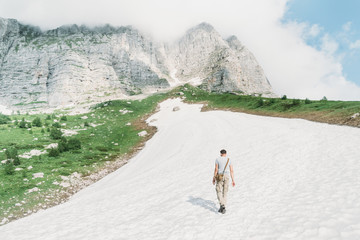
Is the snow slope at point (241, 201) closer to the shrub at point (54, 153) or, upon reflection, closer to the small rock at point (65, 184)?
the small rock at point (65, 184)

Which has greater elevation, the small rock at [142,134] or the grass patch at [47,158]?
the small rock at [142,134]

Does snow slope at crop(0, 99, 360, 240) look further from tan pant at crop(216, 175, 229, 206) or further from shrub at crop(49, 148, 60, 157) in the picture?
shrub at crop(49, 148, 60, 157)

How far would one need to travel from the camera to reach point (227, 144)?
2973 centimetres

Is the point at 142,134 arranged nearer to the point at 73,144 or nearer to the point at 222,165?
the point at 73,144

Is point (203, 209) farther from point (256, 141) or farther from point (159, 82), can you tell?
point (159, 82)

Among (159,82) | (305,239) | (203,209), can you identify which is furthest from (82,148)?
(159,82)

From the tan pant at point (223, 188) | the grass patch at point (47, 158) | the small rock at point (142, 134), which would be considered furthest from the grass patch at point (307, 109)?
the grass patch at point (47, 158)

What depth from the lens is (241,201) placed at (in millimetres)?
12609

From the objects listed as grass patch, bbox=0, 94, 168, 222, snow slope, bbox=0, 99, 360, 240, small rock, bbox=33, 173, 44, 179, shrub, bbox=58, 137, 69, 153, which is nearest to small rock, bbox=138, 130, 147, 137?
grass patch, bbox=0, 94, 168, 222

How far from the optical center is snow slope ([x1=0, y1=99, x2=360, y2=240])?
9492mm

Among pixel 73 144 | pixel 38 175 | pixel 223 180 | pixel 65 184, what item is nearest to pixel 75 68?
pixel 73 144

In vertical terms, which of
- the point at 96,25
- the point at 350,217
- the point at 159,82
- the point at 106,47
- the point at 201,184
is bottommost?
the point at 201,184

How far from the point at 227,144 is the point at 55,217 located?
21195mm

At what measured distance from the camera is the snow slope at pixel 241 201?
31.1 feet
